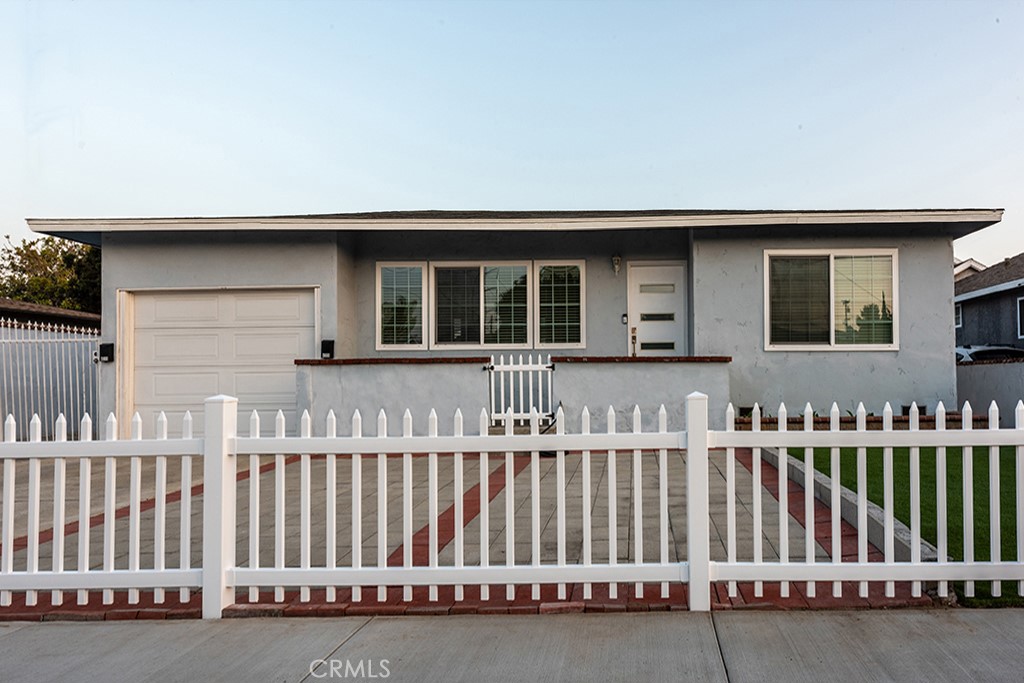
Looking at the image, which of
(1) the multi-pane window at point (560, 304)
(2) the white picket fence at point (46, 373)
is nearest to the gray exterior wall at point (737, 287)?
(1) the multi-pane window at point (560, 304)

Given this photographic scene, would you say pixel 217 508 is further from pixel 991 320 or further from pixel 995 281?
pixel 995 281

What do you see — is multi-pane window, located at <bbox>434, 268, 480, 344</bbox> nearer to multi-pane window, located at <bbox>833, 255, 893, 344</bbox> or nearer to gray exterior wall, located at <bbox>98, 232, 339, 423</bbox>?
gray exterior wall, located at <bbox>98, 232, 339, 423</bbox>

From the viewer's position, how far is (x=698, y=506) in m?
3.79

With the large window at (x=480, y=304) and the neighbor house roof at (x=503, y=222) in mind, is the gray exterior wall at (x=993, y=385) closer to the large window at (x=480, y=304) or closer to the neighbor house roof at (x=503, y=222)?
the neighbor house roof at (x=503, y=222)

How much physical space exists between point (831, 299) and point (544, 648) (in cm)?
977

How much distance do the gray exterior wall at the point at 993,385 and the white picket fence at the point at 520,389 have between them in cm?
685

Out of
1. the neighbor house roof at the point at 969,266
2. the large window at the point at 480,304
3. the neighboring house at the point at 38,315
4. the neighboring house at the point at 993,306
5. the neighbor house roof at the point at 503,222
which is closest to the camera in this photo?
the neighbor house roof at the point at 503,222

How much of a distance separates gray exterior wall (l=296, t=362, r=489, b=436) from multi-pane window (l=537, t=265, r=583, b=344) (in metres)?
2.29

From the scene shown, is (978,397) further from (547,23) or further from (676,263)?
(547,23)

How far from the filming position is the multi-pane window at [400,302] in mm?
12352

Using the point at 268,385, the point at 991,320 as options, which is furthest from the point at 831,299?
the point at 991,320

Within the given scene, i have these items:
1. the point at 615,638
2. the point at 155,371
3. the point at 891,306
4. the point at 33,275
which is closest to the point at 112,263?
the point at 155,371

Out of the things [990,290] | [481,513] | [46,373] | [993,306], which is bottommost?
[481,513]

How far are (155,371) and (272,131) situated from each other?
277 inches
